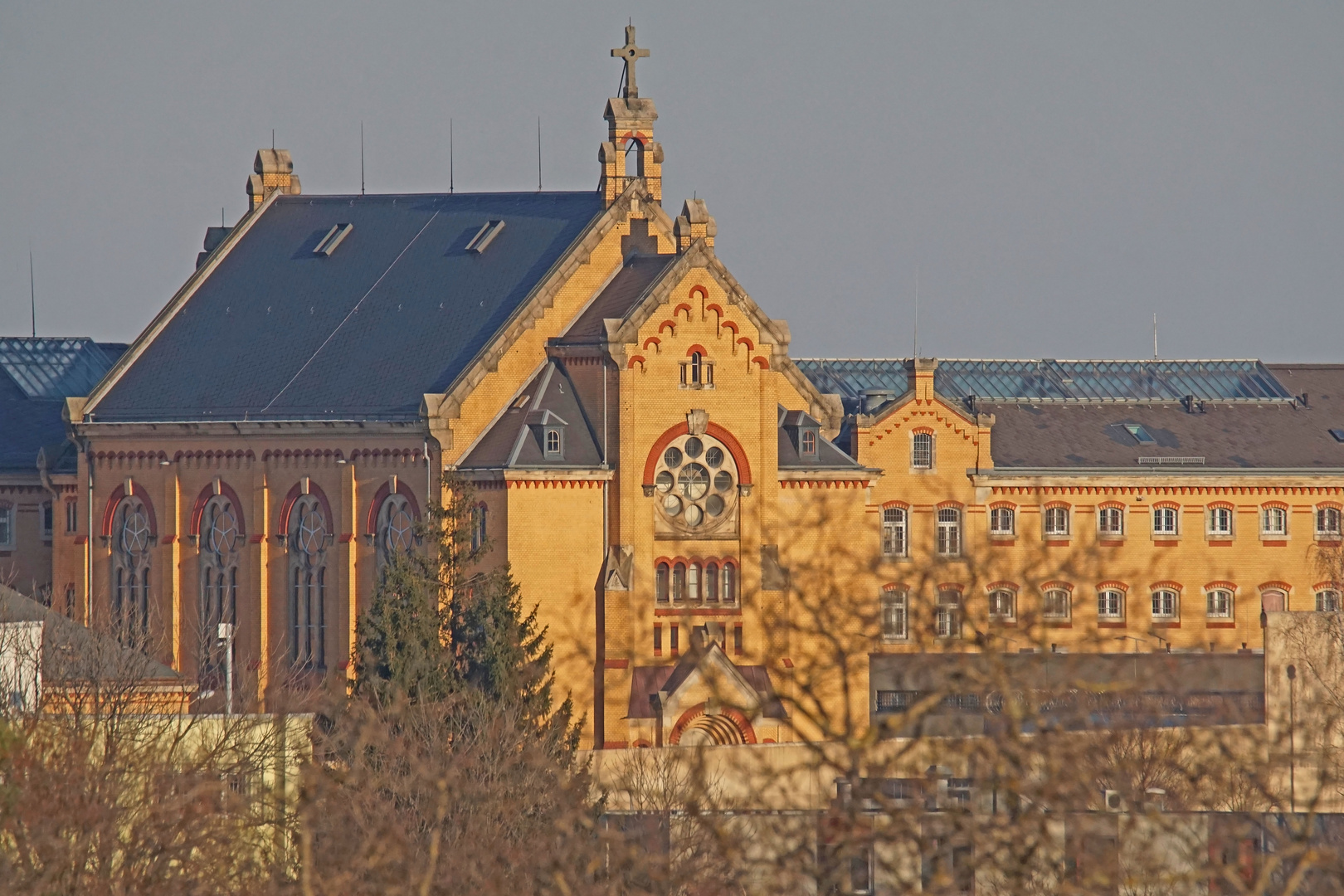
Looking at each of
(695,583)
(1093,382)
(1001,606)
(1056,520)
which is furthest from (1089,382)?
(695,583)

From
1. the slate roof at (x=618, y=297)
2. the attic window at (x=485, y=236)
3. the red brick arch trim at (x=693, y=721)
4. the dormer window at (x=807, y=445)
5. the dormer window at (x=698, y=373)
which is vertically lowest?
the red brick arch trim at (x=693, y=721)

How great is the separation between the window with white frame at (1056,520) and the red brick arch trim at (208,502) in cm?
3426

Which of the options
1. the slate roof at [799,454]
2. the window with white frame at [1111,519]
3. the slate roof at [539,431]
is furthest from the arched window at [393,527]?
the window with white frame at [1111,519]

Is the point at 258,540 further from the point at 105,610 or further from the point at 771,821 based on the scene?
the point at 771,821

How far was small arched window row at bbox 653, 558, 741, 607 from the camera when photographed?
85625 millimetres

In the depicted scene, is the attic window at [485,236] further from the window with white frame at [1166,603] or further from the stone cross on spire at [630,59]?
the window with white frame at [1166,603]

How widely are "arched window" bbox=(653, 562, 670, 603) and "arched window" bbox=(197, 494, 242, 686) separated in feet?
48.2

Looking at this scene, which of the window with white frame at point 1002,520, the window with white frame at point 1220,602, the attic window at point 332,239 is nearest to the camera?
the attic window at point 332,239

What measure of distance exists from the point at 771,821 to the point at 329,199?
7977 cm

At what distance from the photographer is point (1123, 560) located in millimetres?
113312

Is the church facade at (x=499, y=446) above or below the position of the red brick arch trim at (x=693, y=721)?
above

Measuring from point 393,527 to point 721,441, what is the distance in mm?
9898

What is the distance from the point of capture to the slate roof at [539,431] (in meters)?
84.2

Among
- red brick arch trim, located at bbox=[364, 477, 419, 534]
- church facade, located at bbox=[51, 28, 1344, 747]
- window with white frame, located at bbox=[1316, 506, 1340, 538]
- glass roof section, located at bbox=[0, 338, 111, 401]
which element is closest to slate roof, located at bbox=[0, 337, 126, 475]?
glass roof section, located at bbox=[0, 338, 111, 401]
